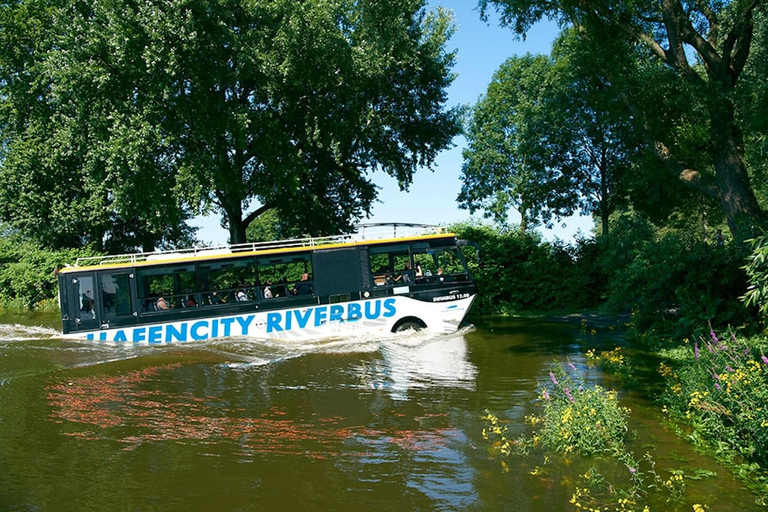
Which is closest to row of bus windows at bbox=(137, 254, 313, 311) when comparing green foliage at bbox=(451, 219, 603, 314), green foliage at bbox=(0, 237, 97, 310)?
green foliage at bbox=(451, 219, 603, 314)

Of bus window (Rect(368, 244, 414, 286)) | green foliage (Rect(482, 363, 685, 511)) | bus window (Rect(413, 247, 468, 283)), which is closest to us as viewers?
green foliage (Rect(482, 363, 685, 511))

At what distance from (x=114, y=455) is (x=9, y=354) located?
9.07m

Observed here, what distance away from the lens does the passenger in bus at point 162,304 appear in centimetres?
1628

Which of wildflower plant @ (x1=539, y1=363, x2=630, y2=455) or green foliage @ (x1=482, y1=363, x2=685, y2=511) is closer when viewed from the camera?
green foliage @ (x1=482, y1=363, x2=685, y2=511)

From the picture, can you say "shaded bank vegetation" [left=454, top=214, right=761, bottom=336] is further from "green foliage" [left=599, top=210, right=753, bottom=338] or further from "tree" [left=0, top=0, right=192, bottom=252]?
"tree" [left=0, top=0, right=192, bottom=252]

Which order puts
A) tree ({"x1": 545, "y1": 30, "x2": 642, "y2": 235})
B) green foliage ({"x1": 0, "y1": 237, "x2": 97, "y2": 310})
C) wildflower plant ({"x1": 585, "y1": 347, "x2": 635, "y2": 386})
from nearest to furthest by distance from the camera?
1. wildflower plant ({"x1": 585, "y1": 347, "x2": 635, "y2": 386})
2. tree ({"x1": 545, "y1": 30, "x2": 642, "y2": 235})
3. green foliage ({"x1": 0, "y1": 237, "x2": 97, "y2": 310})

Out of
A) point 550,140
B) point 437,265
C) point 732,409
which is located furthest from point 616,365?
point 550,140

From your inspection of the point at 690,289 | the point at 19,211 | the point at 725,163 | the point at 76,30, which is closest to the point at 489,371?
the point at 690,289

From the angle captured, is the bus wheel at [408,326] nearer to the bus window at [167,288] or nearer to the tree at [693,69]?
the bus window at [167,288]

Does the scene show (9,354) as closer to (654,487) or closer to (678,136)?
(654,487)

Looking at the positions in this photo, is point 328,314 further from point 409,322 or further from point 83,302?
point 83,302

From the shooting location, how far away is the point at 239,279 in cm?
1644

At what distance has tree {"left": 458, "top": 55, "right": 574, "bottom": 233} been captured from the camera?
36.2 metres

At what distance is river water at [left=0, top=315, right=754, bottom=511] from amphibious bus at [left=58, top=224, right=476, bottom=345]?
0.92 metres
